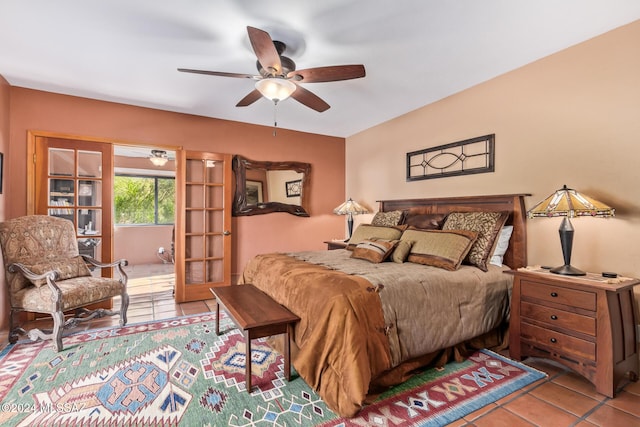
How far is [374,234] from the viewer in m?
3.62

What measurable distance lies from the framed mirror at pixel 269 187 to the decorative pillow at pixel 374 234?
1.47 m

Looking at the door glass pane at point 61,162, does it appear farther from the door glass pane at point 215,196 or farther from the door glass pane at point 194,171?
the door glass pane at point 215,196

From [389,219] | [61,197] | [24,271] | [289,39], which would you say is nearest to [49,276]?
[24,271]

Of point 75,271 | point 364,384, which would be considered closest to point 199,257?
point 75,271

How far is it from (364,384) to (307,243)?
346 cm

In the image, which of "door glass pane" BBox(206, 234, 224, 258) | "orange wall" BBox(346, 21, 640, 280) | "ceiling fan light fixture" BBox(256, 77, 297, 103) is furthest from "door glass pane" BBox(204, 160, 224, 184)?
"orange wall" BBox(346, 21, 640, 280)

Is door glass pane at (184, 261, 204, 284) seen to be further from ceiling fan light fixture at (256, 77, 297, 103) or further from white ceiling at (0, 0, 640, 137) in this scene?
ceiling fan light fixture at (256, 77, 297, 103)

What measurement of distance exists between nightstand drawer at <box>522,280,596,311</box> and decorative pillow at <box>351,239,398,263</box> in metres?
1.13

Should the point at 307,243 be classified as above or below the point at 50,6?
below

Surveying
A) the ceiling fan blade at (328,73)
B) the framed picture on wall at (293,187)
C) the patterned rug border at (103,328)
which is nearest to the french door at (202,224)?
the patterned rug border at (103,328)

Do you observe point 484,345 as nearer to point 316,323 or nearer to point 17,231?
point 316,323

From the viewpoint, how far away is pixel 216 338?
2.88m

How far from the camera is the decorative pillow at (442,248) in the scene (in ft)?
8.75

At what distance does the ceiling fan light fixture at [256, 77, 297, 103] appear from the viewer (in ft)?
7.73
